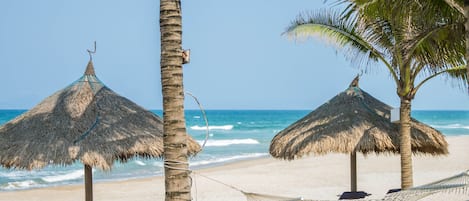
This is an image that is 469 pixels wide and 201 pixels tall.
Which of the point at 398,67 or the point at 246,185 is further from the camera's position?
the point at 246,185

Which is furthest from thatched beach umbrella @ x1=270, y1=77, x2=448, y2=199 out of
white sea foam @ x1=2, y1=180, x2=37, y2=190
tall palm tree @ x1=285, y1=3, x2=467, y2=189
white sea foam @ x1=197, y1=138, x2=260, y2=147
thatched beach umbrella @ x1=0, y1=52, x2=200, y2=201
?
white sea foam @ x1=197, y1=138, x2=260, y2=147

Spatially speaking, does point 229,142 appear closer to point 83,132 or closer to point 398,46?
point 398,46

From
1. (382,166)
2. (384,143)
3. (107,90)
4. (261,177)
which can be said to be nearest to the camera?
(107,90)

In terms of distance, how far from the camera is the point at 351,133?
585cm

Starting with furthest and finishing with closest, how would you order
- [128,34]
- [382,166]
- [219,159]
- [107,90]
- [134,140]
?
[128,34], [219,159], [382,166], [107,90], [134,140]

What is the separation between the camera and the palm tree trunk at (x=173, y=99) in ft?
9.88

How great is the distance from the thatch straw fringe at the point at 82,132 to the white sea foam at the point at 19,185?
659 cm

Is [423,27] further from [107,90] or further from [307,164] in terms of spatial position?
[307,164]

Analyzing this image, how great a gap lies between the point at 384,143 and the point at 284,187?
4607mm

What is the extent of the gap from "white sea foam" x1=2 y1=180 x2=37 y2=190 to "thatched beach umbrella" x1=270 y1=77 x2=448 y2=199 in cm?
660

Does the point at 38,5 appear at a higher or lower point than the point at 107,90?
higher

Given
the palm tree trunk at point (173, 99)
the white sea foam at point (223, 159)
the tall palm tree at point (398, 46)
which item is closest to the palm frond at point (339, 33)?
the tall palm tree at point (398, 46)

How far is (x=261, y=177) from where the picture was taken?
11.7 m

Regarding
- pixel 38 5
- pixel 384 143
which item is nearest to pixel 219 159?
pixel 384 143
